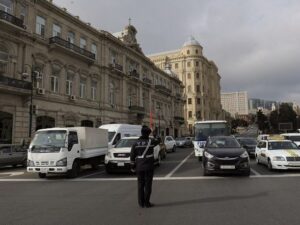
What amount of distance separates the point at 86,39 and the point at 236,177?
30.7 m

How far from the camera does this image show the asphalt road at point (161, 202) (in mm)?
Answer: 6582

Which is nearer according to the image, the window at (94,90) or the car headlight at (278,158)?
the car headlight at (278,158)

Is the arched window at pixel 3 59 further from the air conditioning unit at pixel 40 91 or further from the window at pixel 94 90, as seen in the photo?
the window at pixel 94 90

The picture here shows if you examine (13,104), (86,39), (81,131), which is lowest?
(81,131)

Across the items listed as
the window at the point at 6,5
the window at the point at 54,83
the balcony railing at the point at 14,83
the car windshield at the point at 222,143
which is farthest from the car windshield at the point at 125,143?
the window at the point at 54,83

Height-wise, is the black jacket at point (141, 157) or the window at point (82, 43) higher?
the window at point (82, 43)

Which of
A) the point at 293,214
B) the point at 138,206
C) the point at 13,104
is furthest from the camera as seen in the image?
the point at 13,104

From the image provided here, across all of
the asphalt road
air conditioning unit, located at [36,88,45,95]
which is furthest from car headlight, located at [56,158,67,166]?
air conditioning unit, located at [36,88,45,95]

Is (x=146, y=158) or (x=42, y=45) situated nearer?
(x=146, y=158)

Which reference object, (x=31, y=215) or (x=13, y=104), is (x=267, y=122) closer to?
(x=13, y=104)

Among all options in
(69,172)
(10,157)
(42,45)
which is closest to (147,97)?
(42,45)

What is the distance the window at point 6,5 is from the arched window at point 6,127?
8.88 m

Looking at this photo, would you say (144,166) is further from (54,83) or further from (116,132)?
(54,83)

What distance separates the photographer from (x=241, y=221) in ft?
20.7
